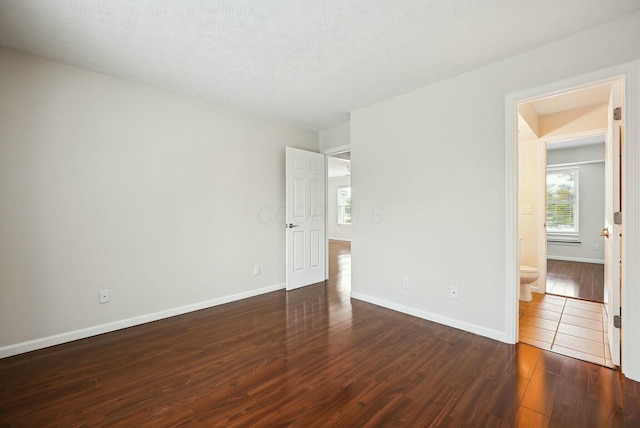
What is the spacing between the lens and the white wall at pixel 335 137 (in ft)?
14.0

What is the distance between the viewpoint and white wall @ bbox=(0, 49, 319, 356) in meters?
2.31

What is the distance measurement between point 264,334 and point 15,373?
5.96ft

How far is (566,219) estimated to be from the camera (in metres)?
6.04

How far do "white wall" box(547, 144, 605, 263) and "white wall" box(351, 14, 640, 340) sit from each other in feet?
15.7

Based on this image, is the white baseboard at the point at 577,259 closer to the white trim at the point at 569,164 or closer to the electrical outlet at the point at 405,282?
the white trim at the point at 569,164

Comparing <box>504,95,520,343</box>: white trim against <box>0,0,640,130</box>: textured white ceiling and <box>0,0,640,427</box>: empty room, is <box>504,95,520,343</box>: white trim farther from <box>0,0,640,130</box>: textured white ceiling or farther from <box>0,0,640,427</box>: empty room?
<box>0,0,640,130</box>: textured white ceiling

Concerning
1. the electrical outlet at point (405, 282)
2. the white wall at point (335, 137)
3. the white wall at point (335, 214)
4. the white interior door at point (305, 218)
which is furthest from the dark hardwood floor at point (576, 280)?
the white wall at point (335, 214)

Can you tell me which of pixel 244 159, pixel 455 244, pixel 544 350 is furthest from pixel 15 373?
pixel 544 350

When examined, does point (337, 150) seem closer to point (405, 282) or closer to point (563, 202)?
point (405, 282)

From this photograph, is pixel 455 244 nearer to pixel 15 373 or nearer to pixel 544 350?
pixel 544 350

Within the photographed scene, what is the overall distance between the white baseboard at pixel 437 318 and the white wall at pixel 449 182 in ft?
0.03

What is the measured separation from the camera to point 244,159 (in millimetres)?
3760

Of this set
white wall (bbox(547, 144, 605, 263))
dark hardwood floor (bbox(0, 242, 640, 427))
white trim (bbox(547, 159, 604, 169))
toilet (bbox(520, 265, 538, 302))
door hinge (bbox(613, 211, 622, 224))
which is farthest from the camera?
white wall (bbox(547, 144, 605, 263))

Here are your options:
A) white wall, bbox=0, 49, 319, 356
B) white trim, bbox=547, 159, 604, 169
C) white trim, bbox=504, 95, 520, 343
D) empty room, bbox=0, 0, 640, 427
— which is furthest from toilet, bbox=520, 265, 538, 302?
white trim, bbox=547, 159, 604, 169
